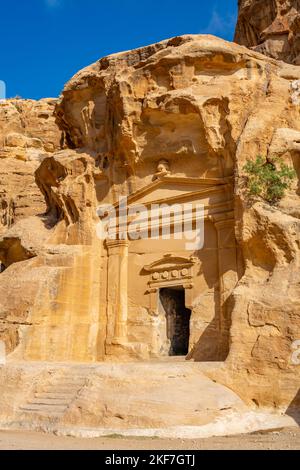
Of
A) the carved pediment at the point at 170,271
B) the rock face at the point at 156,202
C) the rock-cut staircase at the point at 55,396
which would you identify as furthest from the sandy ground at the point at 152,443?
the carved pediment at the point at 170,271

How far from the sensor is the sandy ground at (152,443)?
7.03m

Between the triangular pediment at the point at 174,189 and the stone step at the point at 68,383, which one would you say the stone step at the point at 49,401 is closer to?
the stone step at the point at 68,383

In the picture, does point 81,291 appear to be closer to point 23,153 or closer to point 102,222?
point 102,222

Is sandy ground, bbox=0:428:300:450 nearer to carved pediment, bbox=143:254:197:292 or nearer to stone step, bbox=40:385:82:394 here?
stone step, bbox=40:385:82:394

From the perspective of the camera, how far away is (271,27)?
1001 inches

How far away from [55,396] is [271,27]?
74.4 feet

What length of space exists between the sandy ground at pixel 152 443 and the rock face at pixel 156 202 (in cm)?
391

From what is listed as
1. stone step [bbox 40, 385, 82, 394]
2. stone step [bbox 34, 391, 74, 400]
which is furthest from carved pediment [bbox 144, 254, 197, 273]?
stone step [bbox 34, 391, 74, 400]

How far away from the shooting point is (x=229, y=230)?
13.0 metres

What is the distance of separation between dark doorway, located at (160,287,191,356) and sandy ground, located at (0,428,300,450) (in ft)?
20.0

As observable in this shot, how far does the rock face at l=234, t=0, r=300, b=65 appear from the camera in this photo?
23734 mm

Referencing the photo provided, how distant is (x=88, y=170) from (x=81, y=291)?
12.7 feet

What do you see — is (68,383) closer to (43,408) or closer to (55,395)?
(55,395)

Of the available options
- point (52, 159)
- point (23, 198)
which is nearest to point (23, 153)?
point (23, 198)
